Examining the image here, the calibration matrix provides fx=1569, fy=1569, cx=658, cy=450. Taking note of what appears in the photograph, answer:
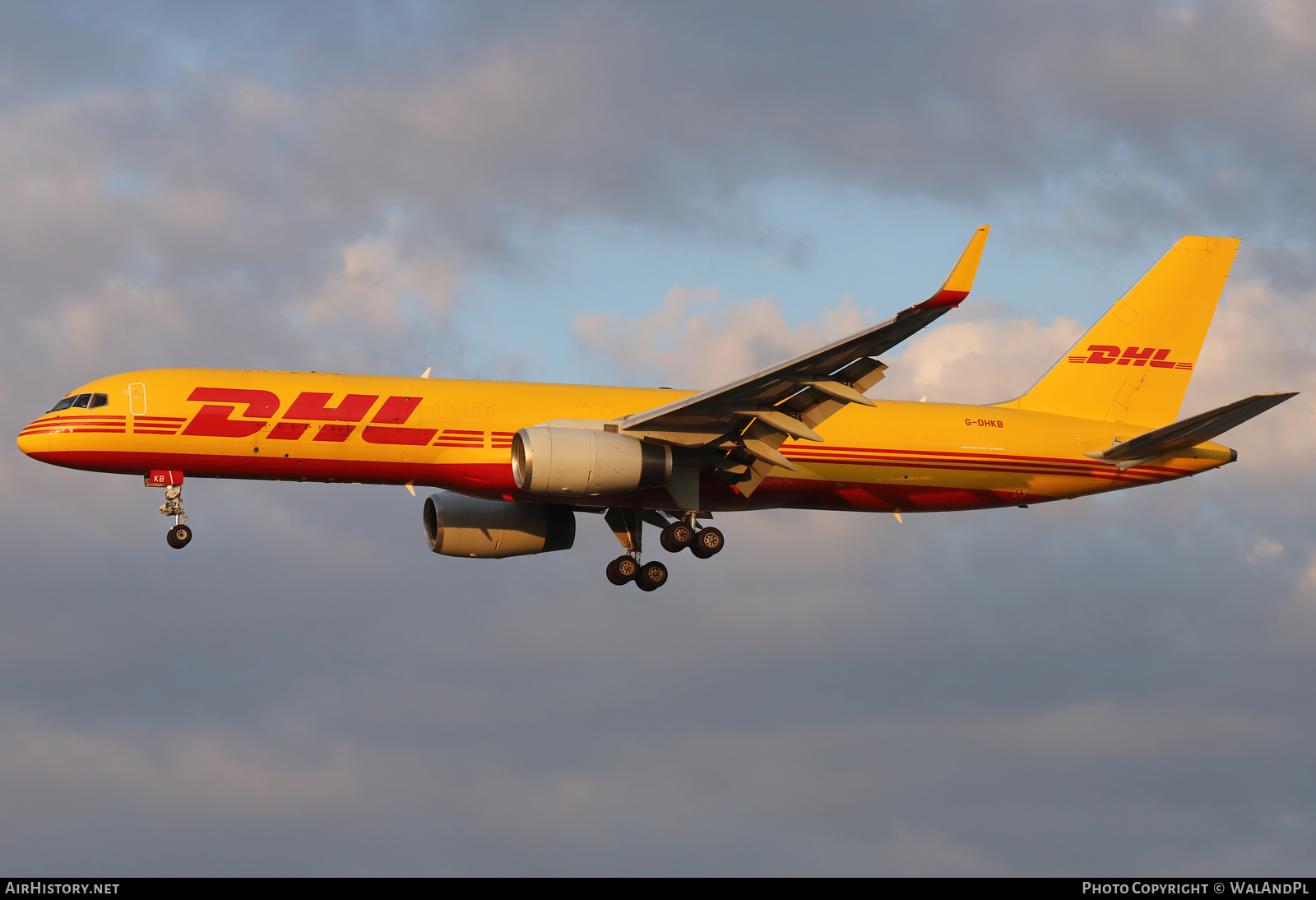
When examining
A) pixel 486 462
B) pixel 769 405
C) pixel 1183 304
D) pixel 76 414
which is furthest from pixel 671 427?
pixel 1183 304

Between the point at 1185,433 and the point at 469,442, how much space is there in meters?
18.6

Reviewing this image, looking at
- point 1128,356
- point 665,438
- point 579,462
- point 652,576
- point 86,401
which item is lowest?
point 652,576

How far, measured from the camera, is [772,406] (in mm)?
37531

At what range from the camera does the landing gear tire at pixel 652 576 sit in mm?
41562

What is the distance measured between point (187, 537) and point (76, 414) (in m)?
3.93

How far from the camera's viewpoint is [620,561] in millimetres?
41500

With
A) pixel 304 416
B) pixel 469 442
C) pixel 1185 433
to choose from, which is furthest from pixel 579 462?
pixel 1185 433

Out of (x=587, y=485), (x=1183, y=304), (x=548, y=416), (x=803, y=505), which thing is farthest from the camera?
(x=1183, y=304)

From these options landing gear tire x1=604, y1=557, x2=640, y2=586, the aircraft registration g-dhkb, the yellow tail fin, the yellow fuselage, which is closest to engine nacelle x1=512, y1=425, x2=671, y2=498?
the aircraft registration g-dhkb

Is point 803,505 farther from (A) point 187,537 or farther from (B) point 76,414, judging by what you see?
(B) point 76,414

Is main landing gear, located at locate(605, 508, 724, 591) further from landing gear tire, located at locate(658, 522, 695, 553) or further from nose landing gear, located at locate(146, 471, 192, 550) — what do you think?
nose landing gear, located at locate(146, 471, 192, 550)

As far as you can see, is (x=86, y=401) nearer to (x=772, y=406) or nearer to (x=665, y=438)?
(x=665, y=438)

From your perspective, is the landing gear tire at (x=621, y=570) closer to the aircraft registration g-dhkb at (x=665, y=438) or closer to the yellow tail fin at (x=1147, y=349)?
the aircraft registration g-dhkb at (x=665, y=438)

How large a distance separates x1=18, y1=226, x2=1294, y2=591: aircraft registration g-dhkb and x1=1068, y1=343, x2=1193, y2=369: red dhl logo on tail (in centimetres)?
5
